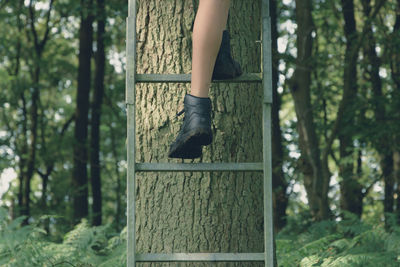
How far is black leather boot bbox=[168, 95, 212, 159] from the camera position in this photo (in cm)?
251

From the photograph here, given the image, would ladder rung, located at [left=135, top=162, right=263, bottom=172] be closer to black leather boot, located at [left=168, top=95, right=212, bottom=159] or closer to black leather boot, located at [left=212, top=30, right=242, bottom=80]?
black leather boot, located at [left=168, top=95, right=212, bottom=159]

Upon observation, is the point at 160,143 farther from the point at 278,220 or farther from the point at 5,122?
the point at 5,122

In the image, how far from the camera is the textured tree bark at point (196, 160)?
3.07m

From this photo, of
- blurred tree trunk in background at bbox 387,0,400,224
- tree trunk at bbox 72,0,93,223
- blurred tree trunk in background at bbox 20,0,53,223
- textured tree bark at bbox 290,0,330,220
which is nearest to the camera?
textured tree bark at bbox 290,0,330,220

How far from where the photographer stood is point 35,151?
47.4ft

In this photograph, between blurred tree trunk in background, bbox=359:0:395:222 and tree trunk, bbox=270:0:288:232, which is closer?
blurred tree trunk in background, bbox=359:0:395:222

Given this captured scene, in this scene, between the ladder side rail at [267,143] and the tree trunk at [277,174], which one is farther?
the tree trunk at [277,174]

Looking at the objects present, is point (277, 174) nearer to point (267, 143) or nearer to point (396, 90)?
point (396, 90)

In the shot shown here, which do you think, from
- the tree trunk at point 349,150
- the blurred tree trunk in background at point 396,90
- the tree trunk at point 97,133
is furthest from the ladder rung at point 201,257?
the tree trunk at point 97,133

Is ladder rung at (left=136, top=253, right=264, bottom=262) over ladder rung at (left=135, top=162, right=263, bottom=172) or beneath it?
beneath

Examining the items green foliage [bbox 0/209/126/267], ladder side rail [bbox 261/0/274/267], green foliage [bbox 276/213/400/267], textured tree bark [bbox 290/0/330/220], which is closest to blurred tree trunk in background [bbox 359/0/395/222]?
textured tree bark [bbox 290/0/330/220]

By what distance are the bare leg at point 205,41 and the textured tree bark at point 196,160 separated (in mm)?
569

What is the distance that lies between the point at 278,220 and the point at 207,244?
6.64m

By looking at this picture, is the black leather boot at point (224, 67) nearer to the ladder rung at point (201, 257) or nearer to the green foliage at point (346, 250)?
the ladder rung at point (201, 257)
